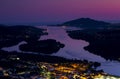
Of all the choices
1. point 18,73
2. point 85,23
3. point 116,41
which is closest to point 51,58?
point 18,73

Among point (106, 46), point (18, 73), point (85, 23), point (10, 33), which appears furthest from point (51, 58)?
point (85, 23)

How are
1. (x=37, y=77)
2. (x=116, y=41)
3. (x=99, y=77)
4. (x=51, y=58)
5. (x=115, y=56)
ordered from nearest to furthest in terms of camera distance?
(x=37, y=77), (x=99, y=77), (x=51, y=58), (x=115, y=56), (x=116, y=41)

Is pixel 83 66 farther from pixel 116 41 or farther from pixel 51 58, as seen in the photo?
pixel 116 41

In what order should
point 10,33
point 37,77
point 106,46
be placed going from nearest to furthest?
point 37,77
point 106,46
point 10,33

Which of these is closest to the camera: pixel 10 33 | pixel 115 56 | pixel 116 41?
pixel 115 56

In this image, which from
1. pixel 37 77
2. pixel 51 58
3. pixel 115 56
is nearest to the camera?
pixel 37 77

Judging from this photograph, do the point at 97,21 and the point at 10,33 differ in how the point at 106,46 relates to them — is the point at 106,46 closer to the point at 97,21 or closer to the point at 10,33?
the point at 10,33

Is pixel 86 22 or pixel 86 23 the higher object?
pixel 86 22

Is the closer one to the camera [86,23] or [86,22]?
[86,23]

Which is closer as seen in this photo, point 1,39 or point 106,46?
point 106,46
